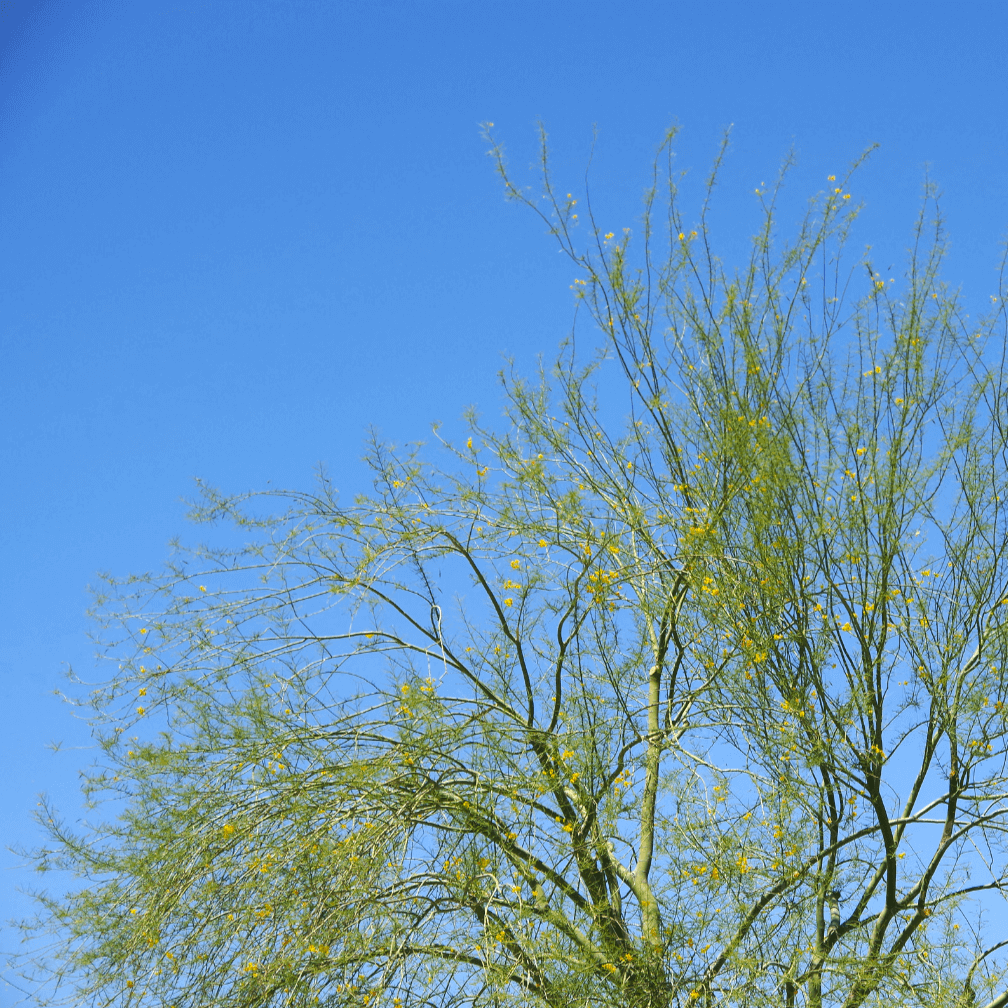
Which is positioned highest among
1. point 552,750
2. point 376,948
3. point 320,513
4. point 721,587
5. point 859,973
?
point 320,513

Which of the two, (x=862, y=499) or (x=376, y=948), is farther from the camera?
(x=862, y=499)

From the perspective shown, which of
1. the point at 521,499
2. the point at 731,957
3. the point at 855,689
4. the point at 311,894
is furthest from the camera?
the point at 521,499

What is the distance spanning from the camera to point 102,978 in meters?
3.98

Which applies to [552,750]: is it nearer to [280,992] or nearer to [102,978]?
[280,992]

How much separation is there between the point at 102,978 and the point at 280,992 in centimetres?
71

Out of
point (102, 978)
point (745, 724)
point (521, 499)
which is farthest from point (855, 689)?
point (102, 978)

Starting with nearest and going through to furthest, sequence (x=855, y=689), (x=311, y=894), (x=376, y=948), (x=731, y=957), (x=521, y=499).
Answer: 1. (x=311, y=894)
2. (x=376, y=948)
3. (x=731, y=957)
4. (x=855, y=689)
5. (x=521, y=499)

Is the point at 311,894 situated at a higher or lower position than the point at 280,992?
higher

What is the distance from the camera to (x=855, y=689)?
4.70 meters

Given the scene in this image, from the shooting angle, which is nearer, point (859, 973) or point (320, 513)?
point (859, 973)

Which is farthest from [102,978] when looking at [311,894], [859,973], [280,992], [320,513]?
[859,973]

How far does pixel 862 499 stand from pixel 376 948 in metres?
2.95

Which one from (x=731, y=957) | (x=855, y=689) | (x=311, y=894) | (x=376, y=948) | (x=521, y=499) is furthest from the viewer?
(x=521, y=499)

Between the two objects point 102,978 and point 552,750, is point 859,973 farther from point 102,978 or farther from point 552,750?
point 102,978
